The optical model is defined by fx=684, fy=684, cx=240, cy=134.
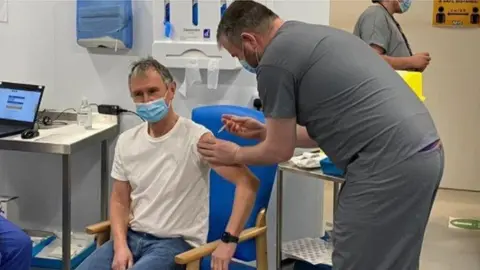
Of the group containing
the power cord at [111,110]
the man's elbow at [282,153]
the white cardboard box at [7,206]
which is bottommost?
the white cardboard box at [7,206]

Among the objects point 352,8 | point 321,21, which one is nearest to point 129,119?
point 321,21

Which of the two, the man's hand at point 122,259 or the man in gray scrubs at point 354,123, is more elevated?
the man in gray scrubs at point 354,123

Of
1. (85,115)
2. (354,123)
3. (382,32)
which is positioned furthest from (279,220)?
(354,123)

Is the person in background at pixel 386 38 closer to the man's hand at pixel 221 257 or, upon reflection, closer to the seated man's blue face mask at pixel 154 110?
the seated man's blue face mask at pixel 154 110

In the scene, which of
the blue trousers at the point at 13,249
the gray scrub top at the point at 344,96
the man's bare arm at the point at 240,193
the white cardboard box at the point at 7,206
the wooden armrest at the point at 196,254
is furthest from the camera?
the white cardboard box at the point at 7,206

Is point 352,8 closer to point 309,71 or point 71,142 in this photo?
point 71,142

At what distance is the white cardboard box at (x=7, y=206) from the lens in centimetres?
359

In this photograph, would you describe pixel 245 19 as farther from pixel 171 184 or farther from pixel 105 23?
pixel 105 23

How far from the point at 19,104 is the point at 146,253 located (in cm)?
134

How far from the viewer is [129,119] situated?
11.6 ft

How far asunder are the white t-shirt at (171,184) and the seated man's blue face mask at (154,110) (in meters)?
0.07

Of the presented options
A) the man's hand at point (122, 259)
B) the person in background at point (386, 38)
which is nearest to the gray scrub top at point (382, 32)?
the person in background at point (386, 38)

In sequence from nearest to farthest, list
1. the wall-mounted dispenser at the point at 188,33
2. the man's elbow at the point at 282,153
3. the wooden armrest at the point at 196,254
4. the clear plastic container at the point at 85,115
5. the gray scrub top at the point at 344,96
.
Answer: the gray scrub top at the point at 344,96 → the man's elbow at the point at 282,153 → the wooden armrest at the point at 196,254 → the wall-mounted dispenser at the point at 188,33 → the clear plastic container at the point at 85,115

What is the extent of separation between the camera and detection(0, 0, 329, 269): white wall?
3.45 metres
